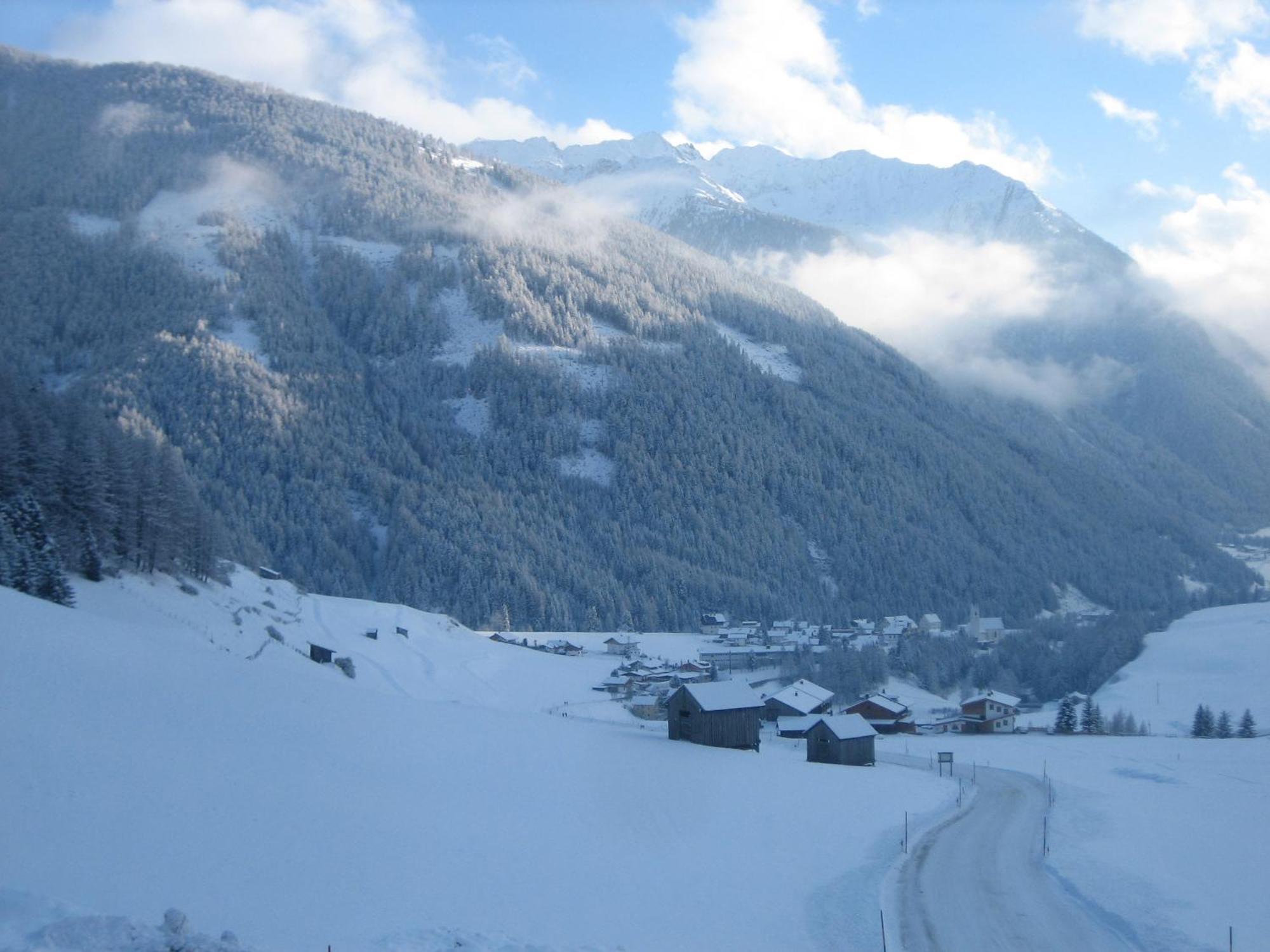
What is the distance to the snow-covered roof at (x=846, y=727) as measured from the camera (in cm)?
4478

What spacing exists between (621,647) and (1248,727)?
1929 inches

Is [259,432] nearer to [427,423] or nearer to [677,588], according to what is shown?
[427,423]

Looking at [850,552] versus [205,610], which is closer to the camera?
[205,610]

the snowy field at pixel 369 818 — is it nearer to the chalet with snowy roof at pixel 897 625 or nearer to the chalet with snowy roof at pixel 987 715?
the chalet with snowy roof at pixel 987 715

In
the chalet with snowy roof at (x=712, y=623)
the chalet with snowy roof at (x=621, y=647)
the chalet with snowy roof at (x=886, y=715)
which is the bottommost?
the chalet with snowy roof at (x=886, y=715)

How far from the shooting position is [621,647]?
298 ft

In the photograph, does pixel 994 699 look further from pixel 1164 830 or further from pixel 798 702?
pixel 1164 830

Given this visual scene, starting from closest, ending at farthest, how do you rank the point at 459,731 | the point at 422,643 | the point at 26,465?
the point at 459,731, the point at 26,465, the point at 422,643

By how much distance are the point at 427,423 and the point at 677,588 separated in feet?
150

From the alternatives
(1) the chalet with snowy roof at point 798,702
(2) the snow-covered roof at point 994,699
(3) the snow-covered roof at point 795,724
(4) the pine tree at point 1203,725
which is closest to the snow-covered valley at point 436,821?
(3) the snow-covered roof at point 795,724

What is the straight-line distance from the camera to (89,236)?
531 ft

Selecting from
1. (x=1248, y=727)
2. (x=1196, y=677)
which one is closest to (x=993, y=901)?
(x=1248, y=727)

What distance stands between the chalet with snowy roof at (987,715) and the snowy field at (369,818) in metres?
34.2

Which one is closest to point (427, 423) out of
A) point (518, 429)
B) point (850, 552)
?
point (518, 429)
